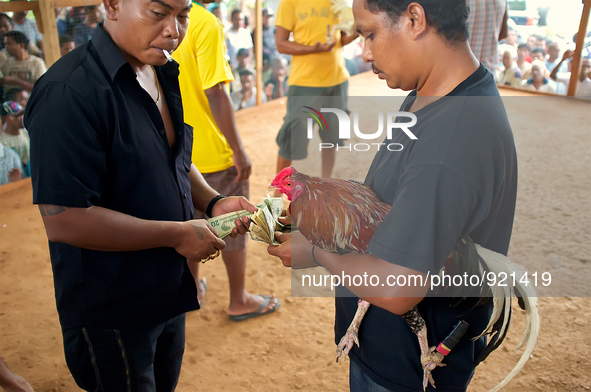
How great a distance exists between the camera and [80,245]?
1658 millimetres

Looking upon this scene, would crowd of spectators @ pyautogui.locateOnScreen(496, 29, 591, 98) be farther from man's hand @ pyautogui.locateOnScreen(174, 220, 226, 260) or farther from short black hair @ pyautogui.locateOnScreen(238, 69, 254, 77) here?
man's hand @ pyautogui.locateOnScreen(174, 220, 226, 260)

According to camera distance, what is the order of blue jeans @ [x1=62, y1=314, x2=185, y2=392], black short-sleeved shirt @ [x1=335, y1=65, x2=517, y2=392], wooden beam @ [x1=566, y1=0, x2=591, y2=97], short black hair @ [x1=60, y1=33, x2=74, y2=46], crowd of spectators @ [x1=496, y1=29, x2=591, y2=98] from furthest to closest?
crowd of spectators @ [x1=496, y1=29, x2=591, y2=98] → wooden beam @ [x1=566, y1=0, x2=591, y2=97] → short black hair @ [x1=60, y1=33, x2=74, y2=46] → blue jeans @ [x1=62, y1=314, x2=185, y2=392] → black short-sleeved shirt @ [x1=335, y1=65, x2=517, y2=392]

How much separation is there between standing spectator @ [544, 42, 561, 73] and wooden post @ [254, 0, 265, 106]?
5.76 metres

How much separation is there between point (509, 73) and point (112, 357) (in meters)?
10.3

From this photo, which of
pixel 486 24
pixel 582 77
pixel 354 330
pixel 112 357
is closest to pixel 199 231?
pixel 112 357

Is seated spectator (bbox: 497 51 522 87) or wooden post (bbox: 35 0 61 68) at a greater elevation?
wooden post (bbox: 35 0 61 68)

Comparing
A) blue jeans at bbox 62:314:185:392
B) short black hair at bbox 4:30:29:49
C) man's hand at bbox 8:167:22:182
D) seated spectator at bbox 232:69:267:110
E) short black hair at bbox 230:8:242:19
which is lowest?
man's hand at bbox 8:167:22:182

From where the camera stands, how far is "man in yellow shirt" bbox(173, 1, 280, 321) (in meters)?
3.02

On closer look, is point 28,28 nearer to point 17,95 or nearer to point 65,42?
point 65,42

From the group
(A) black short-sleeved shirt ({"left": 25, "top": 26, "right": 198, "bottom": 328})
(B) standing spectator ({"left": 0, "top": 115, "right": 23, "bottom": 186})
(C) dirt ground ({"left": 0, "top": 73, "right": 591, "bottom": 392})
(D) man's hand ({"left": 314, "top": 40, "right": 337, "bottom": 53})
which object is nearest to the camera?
(A) black short-sleeved shirt ({"left": 25, "top": 26, "right": 198, "bottom": 328})

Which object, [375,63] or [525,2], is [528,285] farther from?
[525,2]

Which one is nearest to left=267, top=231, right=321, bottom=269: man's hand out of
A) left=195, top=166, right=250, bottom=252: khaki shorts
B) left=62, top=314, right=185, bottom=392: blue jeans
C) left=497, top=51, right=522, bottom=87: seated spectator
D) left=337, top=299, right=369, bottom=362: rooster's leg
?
left=337, top=299, right=369, bottom=362: rooster's leg

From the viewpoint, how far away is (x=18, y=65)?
5.22 metres

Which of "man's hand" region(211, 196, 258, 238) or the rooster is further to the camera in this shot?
"man's hand" region(211, 196, 258, 238)
